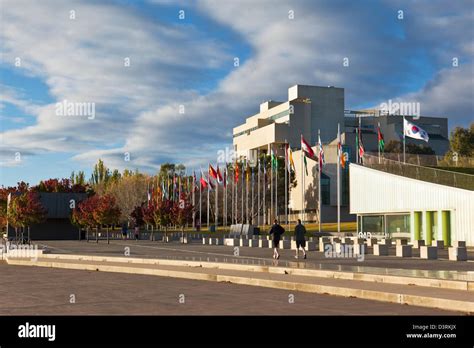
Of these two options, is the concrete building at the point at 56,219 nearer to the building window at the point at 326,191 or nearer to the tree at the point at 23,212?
the tree at the point at 23,212

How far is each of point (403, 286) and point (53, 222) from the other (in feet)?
180

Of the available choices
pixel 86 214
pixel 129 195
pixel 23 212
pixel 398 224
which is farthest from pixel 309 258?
pixel 129 195

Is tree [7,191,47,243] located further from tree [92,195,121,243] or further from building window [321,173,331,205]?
building window [321,173,331,205]

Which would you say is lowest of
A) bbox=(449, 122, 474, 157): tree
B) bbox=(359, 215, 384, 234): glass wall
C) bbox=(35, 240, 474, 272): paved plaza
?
bbox=(35, 240, 474, 272): paved plaza

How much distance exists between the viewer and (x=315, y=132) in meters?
110

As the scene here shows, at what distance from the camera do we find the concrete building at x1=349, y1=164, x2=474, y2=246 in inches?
1580

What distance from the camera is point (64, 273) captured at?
23125 mm

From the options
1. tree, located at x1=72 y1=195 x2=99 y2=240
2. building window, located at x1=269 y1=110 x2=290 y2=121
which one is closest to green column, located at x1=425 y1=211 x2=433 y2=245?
tree, located at x1=72 y1=195 x2=99 y2=240

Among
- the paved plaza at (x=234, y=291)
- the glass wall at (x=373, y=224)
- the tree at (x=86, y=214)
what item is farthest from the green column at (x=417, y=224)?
the tree at (x=86, y=214)

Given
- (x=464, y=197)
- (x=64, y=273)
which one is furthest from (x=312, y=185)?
(x=64, y=273)

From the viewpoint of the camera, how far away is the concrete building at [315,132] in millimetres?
94519

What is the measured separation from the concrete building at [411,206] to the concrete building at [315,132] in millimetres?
39967

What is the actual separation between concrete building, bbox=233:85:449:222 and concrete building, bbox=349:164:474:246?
3997 centimetres
